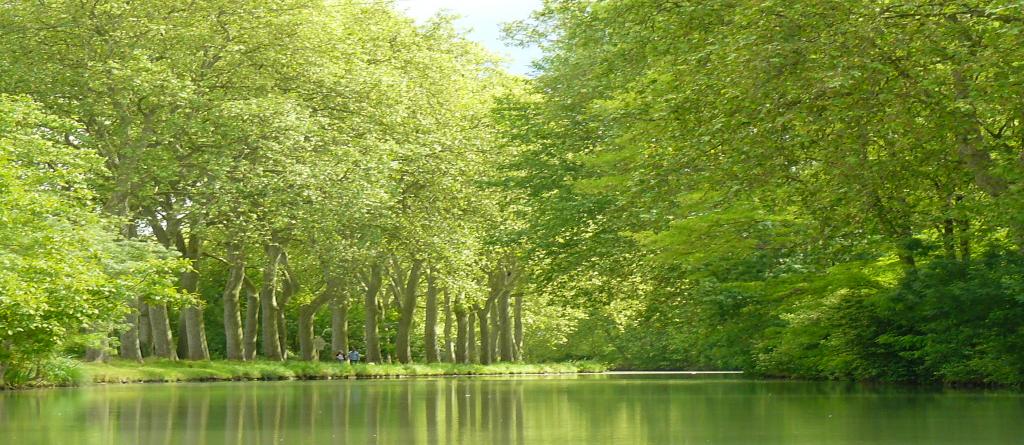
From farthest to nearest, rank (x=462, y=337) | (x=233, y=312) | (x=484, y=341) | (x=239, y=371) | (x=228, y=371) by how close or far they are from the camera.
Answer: (x=462, y=337) → (x=484, y=341) → (x=233, y=312) → (x=239, y=371) → (x=228, y=371)

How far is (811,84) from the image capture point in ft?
70.3

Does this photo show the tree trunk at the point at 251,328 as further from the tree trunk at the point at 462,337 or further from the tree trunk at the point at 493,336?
the tree trunk at the point at 493,336

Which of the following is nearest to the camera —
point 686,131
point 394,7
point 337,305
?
point 686,131

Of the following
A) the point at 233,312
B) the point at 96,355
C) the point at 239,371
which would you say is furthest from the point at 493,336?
the point at 96,355

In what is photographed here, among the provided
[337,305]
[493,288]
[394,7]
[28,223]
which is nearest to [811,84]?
[28,223]

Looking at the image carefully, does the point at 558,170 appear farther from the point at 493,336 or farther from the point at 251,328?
the point at 493,336

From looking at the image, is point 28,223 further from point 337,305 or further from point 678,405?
point 337,305

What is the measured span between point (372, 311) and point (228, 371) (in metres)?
15.8

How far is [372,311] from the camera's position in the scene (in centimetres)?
5938

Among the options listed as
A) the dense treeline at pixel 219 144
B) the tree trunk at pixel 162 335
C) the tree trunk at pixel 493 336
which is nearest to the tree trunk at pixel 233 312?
the dense treeline at pixel 219 144

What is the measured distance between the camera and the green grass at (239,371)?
125ft

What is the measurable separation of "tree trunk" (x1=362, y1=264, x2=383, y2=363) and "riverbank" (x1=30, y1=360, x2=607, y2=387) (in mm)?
2729

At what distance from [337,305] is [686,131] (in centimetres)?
3608

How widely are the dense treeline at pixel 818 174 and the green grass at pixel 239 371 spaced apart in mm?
11129
